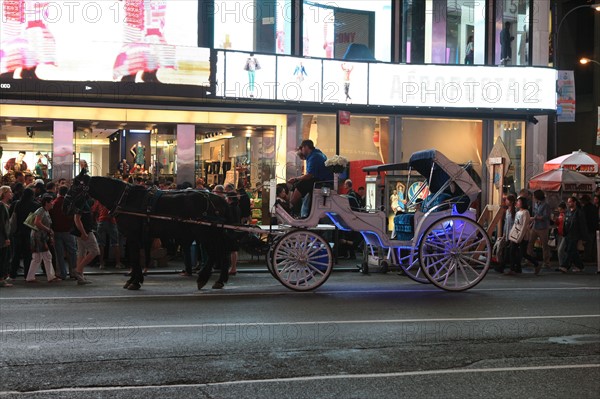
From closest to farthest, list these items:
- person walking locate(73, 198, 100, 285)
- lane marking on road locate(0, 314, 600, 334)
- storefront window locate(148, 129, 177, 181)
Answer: lane marking on road locate(0, 314, 600, 334) < person walking locate(73, 198, 100, 285) < storefront window locate(148, 129, 177, 181)

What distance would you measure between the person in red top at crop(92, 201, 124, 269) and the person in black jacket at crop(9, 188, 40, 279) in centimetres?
156

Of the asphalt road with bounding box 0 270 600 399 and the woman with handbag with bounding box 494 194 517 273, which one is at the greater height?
the woman with handbag with bounding box 494 194 517 273

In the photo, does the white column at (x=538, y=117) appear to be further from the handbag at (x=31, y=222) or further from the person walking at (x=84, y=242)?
the handbag at (x=31, y=222)

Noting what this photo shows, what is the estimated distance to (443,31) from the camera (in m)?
26.0

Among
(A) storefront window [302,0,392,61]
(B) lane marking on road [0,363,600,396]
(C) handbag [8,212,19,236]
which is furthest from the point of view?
(A) storefront window [302,0,392,61]

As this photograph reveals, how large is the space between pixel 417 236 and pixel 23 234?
7796 millimetres

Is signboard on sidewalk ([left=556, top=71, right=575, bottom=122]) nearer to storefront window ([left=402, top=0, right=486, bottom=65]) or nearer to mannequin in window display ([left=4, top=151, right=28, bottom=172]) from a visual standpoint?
storefront window ([left=402, top=0, right=486, bottom=65])

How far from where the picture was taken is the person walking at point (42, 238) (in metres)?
14.0

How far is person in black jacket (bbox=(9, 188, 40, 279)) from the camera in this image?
48.5 feet

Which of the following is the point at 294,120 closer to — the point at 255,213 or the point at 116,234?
the point at 255,213

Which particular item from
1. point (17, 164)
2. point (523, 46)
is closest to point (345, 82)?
point (523, 46)

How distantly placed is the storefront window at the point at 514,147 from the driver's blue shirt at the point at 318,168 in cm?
1450

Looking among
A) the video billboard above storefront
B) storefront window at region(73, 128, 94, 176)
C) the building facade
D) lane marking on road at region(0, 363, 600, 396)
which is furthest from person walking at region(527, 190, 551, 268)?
storefront window at region(73, 128, 94, 176)

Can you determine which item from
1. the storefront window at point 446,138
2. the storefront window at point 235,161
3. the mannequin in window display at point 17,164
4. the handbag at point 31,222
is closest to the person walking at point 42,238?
the handbag at point 31,222
